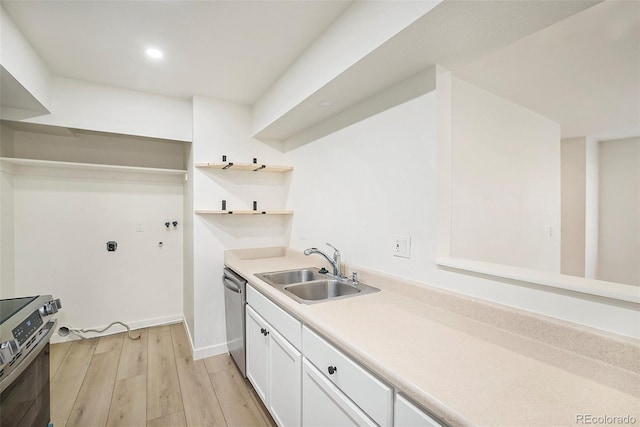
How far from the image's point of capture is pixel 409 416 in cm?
82

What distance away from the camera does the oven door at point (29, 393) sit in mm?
1022

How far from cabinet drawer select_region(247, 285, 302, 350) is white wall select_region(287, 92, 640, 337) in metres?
0.66

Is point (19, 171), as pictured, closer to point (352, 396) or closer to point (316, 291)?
point (316, 291)

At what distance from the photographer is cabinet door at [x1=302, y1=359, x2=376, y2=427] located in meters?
1.04

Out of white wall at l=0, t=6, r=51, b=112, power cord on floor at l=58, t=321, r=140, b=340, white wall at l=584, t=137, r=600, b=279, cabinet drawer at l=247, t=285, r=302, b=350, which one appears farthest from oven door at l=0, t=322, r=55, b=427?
white wall at l=584, t=137, r=600, b=279

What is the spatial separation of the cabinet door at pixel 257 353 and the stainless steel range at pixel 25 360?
1045 mm

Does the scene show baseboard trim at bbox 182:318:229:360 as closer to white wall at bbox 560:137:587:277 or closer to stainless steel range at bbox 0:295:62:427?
stainless steel range at bbox 0:295:62:427

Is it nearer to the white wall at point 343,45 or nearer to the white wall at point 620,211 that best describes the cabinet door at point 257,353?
the white wall at point 343,45

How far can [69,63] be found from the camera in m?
2.13

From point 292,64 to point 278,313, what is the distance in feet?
5.68

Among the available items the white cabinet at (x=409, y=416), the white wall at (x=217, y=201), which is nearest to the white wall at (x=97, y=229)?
the white wall at (x=217, y=201)

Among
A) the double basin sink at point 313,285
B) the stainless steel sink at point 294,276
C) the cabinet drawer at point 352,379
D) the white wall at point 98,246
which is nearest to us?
the cabinet drawer at point 352,379

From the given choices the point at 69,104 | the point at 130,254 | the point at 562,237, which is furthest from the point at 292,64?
the point at 562,237

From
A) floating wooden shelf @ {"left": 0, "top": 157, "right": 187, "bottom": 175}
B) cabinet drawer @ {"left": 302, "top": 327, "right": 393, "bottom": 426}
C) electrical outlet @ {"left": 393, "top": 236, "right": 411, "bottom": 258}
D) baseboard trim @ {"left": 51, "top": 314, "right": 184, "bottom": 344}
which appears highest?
floating wooden shelf @ {"left": 0, "top": 157, "right": 187, "bottom": 175}
